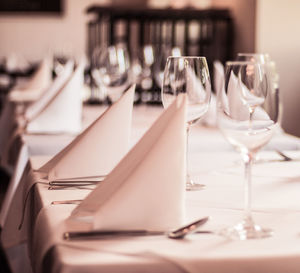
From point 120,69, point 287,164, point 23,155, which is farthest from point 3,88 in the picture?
point 287,164

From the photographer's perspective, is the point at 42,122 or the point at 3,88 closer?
the point at 42,122

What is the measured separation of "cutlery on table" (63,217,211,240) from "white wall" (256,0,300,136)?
361 cm

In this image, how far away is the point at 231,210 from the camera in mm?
1091

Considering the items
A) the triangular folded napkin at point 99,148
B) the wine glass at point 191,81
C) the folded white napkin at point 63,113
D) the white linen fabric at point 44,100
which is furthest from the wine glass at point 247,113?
the white linen fabric at point 44,100

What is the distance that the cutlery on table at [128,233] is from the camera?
894 millimetres

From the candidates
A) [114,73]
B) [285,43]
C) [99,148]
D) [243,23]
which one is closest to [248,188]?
[99,148]

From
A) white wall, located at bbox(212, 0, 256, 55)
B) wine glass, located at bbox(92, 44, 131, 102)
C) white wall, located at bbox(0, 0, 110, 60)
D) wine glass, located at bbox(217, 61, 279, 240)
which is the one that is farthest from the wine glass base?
white wall, located at bbox(0, 0, 110, 60)

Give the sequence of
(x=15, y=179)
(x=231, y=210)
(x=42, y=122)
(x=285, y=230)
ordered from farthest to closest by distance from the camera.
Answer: (x=42, y=122)
(x=15, y=179)
(x=231, y=210)
(x=285, y=230)

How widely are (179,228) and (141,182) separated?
92mm

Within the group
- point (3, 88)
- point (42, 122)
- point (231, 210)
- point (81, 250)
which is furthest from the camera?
point (3, 88)

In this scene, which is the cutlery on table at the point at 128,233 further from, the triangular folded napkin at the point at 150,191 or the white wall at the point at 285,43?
the white wall at the point at 285,43

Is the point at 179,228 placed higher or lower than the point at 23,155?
higher

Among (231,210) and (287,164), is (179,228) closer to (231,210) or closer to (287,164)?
(231,210)

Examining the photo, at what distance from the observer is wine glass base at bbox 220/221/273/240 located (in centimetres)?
91
